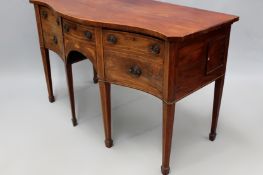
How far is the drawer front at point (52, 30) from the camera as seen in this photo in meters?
2.19

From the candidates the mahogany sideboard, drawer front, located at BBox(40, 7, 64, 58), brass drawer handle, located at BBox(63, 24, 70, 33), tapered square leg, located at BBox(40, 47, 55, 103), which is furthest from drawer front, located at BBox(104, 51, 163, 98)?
tapered square leg, located at BBox(40, 47, 55, 103)

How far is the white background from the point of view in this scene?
81.7 inches

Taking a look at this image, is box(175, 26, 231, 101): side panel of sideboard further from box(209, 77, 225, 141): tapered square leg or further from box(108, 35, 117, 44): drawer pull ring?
box(108, 35, 117, 44): drawer pull ring

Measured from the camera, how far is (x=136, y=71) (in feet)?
5.82

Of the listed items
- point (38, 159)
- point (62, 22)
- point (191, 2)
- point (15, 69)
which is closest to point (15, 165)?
point (38, 159)

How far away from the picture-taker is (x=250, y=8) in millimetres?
2859

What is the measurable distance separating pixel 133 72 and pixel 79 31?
418mm

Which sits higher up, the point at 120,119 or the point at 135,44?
the point at 135,44

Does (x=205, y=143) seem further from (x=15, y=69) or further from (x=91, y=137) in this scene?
(x=15, y=69)

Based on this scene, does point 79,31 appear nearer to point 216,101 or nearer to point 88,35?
point 88,35

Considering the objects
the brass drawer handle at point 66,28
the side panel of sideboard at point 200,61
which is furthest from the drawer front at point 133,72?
the brass drawer handle at point 66,28

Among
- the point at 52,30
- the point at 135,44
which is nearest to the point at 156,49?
the point at 135,44

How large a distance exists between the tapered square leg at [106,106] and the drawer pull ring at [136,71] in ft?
0.80

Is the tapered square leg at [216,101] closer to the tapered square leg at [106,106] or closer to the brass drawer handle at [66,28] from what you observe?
the tapered square leg at [106,106]
